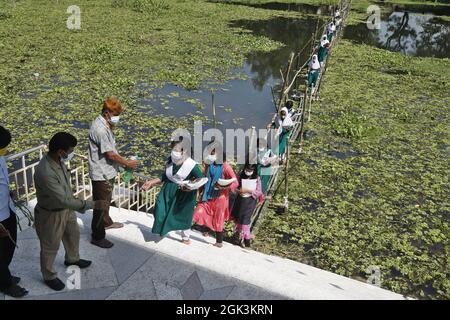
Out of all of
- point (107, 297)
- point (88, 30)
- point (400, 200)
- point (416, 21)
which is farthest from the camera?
point (416, 21)

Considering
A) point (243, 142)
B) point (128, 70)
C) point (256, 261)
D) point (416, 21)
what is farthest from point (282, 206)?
point (416, 21)

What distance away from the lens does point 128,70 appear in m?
14.2

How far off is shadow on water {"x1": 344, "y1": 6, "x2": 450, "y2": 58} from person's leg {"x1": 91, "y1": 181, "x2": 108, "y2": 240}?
1999 centimetres

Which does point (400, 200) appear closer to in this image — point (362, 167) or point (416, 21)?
point (362, 167)

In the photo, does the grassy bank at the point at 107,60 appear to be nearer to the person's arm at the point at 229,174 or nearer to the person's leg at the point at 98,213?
the person's arm at the point at 229,174

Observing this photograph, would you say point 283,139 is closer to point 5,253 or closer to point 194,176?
point 194,176

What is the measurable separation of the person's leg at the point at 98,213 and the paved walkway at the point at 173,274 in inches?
6.8

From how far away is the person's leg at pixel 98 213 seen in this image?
14.6ft

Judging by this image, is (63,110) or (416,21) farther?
(416,21)

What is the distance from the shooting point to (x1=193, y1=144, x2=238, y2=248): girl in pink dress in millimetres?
4957

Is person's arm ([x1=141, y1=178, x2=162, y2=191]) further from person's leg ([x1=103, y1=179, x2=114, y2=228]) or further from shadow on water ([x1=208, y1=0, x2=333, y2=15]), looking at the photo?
shadow on water ([x1=208, y1=0, x2=333, y2=15])

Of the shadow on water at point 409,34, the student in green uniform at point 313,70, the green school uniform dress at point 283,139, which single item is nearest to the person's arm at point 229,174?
the green school uniform dress at point 283,139

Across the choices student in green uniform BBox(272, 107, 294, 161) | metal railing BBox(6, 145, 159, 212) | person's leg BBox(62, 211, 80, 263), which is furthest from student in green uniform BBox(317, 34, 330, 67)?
person's leg BBox(62, 211, 80, 263)

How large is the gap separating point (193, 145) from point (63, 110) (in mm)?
3802
